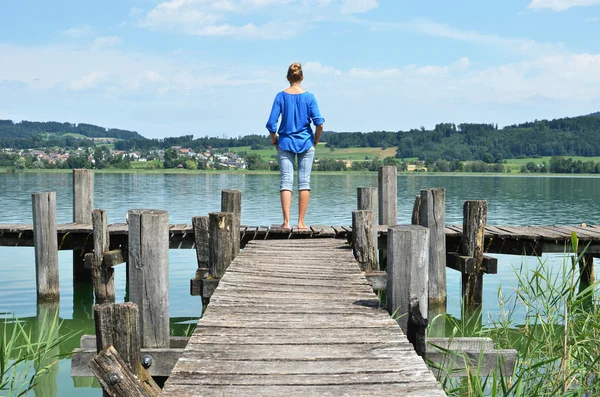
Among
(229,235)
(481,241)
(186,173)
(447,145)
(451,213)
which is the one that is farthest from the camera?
(447,145)

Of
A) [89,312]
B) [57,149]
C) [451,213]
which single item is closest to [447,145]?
[57,149]

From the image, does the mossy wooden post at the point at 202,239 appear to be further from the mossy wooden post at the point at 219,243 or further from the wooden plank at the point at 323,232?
the wooden plank at the point at 323,232

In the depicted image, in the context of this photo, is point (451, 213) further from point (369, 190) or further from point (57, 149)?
point (57, 149)

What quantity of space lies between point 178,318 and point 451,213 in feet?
71.4

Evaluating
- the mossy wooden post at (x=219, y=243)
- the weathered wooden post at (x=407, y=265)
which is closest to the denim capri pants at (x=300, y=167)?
the mossy wooden post at (x=219, y=243)

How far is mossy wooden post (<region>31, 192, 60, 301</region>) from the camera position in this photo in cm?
1066

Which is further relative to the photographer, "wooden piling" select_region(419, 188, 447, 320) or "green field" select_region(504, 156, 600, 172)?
"green field" select_region(504, 156, 600, 172)

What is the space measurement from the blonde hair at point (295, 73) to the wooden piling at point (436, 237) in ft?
7.29

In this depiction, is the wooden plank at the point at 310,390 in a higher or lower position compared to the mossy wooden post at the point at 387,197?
lower

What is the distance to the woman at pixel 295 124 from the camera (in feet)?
30.6

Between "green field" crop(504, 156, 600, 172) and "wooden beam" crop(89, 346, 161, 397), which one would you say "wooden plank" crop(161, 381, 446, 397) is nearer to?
"wooden beam" crop(89, 346, 161, 397)

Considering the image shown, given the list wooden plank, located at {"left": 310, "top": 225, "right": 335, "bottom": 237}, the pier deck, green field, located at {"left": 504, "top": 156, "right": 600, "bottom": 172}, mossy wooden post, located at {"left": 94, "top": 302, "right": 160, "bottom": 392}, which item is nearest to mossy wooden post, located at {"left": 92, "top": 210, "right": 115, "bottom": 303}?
the pier deck

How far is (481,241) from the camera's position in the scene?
33.0 ft

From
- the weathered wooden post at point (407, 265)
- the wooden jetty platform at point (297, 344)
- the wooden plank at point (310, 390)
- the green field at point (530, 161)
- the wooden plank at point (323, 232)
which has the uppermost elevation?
the green field at point (530, 161)
